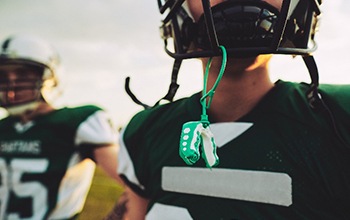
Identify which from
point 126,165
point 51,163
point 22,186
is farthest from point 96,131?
point 126,165

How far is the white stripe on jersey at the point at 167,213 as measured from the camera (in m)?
1.31

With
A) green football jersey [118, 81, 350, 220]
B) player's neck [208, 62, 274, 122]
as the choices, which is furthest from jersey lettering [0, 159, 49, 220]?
player's neck [208, 62, 274, 122]

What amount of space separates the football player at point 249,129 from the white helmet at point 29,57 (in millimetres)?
1793

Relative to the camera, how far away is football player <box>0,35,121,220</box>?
2.62 meters

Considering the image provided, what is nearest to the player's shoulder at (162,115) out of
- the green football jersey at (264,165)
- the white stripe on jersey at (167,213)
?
the green football jersey at (264,165)

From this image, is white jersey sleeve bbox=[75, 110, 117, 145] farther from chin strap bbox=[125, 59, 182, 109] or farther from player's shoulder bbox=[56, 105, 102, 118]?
chin strap bbox=[125, 59, 182, 109]

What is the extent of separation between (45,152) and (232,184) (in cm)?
175

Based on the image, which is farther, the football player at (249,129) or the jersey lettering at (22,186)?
the jersey lettering at (22,186)

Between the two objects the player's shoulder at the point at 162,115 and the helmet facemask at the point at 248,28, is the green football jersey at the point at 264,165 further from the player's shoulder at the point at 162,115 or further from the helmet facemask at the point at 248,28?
the helmet facemask at the point at 248,28

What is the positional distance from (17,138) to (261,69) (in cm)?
203

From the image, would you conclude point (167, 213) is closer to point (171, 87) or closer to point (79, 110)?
point (171, 87)

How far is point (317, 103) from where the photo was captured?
3.92 feet

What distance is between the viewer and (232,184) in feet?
4.11

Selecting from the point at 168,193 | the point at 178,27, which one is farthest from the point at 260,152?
the point at 178,27
